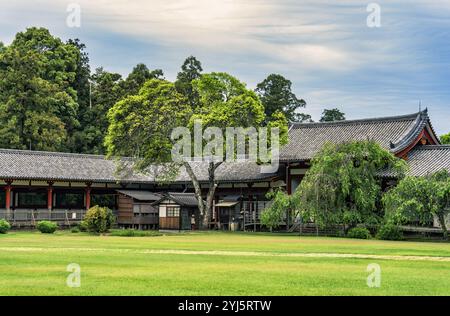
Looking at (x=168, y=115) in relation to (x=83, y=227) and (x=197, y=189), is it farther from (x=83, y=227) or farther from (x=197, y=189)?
(x=83, y=227)

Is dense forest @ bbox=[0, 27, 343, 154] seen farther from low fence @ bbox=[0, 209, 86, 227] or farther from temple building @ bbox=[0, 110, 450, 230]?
low fence @ bbox=[0, 209, 86, 227]

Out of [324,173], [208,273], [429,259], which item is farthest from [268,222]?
[208,273]

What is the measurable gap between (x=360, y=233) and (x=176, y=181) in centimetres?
2150

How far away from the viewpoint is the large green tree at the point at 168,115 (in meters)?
48.3

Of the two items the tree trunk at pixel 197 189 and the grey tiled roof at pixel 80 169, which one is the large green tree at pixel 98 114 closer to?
the grey tiled roof at pixel 80 169

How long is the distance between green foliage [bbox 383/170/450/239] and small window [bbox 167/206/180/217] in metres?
18.5

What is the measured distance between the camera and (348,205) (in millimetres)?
41781

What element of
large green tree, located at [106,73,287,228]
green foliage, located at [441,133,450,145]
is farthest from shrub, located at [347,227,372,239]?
green foliage, located at [441,133,450,145]

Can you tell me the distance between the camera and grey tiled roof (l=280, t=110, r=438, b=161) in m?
46.8

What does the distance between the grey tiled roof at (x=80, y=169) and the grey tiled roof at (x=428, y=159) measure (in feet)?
32.9

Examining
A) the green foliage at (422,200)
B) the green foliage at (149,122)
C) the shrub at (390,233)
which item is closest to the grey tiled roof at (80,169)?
the green foliage at (149,122)

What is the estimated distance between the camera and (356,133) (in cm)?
4959

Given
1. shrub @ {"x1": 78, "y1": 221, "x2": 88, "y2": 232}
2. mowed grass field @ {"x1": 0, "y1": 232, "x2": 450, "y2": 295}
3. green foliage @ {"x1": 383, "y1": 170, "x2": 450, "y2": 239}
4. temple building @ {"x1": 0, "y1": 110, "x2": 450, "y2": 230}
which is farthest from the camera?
temple building @ {"x1": 0, "y1": 110, "x2": 450, "y2": 230}
